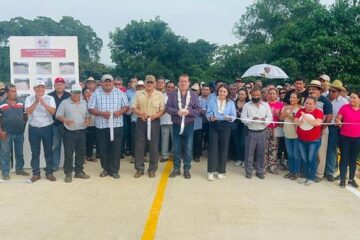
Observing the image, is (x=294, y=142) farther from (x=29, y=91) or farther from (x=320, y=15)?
(x=320, y=15)

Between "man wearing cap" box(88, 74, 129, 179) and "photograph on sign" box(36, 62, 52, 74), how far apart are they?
1905mm

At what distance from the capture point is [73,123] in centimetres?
803

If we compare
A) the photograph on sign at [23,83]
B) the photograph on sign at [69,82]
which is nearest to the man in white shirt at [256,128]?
the photograph on sign at [69,82]

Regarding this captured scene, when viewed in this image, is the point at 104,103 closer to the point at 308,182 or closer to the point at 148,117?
the point at 148,117

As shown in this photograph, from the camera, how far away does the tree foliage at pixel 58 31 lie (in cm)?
7012

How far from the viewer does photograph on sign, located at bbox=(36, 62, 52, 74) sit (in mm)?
9453

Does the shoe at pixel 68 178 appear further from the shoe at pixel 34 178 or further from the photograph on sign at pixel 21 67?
the photograph on sign at pixel 21 67

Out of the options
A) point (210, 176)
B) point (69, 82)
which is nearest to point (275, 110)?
point (210, 176)

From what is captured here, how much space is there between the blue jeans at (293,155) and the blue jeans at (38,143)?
15.5ft

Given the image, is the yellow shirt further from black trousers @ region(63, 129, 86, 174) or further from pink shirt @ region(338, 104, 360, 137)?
pink shirt @ region(338, 104, 360, 137)

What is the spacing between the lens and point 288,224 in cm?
575

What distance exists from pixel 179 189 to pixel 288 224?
2.25 metres

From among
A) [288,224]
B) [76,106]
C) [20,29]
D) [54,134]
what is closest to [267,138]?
[288,224]

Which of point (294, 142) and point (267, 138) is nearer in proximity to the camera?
point (294, 142)
